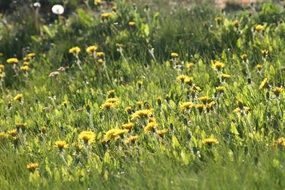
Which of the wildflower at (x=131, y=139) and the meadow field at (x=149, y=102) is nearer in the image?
the meadow field at (x=149, y=102)

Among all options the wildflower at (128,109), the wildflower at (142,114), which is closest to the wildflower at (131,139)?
the wildflower at (142,114)

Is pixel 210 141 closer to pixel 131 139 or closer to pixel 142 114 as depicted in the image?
pixel 131 139

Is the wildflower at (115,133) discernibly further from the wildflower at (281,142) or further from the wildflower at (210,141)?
the wildflower at (281,142)

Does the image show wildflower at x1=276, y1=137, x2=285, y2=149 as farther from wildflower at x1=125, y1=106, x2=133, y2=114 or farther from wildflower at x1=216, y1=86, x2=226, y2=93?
wildflower at x1=125, y1=106, x2=133, y2=114

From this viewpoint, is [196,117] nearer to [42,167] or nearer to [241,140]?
[241,140]

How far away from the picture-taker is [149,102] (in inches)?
177

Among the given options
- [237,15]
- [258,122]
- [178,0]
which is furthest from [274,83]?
[178,0]

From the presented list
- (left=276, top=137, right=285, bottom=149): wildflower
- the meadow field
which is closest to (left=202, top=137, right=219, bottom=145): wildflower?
the meadow field

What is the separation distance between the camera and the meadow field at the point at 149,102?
328cm

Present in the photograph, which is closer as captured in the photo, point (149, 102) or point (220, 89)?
point (220, 89)

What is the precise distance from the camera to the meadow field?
10.8ft

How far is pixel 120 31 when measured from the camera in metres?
6.77

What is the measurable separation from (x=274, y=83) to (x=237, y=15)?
7.69 ft

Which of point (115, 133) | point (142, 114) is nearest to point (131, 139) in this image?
point (115, 133)
